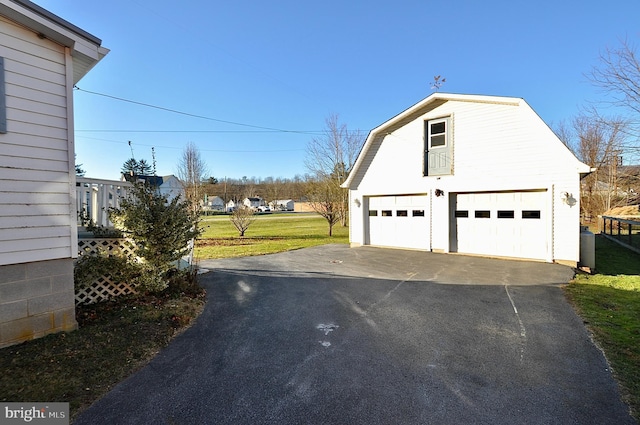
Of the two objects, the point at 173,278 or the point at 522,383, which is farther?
the point at 173,278

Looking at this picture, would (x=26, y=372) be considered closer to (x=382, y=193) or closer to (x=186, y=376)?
(x=186, y=376)

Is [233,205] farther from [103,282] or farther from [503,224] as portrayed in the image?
[103,282]

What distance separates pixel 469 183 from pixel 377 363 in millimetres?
9062

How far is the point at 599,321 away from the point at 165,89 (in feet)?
54.3

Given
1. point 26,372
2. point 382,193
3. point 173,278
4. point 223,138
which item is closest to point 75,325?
point 26,372

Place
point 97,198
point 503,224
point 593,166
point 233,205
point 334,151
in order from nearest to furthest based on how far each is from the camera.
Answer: point 97,198 < point 503,224 < point 593,166 < point 334,151 < point 233,205

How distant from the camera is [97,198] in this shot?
606cm

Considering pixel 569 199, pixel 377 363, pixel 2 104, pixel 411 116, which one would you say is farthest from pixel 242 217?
pixel 377 363

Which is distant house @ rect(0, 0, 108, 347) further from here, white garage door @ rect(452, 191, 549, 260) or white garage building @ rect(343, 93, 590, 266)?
white garage door @ rect(452, 191, 549, 260)

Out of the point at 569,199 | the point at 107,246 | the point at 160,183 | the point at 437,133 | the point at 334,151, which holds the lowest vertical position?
the point at 107,246

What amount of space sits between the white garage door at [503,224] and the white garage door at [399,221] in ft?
4.00

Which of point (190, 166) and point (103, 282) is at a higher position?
point (190, 166)

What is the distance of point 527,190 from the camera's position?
966 cm

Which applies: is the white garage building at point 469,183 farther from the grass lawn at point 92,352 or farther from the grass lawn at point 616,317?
the grass lawn at point 92,352
